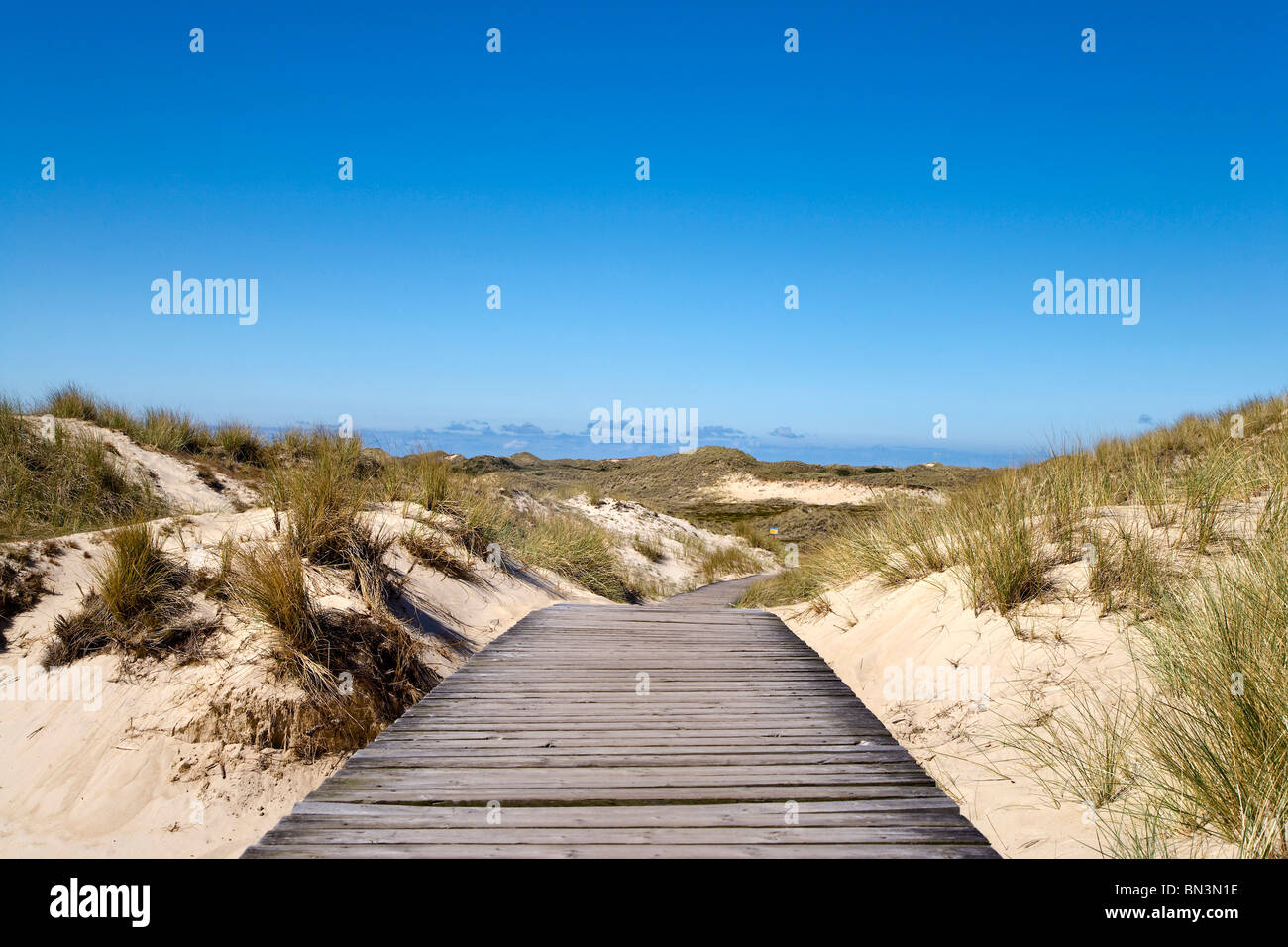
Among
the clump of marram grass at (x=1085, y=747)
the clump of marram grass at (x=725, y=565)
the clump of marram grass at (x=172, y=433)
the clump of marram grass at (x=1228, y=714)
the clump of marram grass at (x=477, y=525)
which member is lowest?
the clump of marram grass at (x=725, y=565)

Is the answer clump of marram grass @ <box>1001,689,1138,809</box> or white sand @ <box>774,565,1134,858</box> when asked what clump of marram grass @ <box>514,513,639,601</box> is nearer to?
white sand @ <box>774,565,1134,858</box>

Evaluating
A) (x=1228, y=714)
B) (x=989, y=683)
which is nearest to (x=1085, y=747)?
(x=1228, y=714)

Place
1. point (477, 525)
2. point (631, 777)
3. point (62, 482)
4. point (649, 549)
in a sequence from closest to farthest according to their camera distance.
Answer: point (631, 777), point (62, 482), point (477, 525), point (649, 549)

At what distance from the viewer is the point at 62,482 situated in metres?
9.38

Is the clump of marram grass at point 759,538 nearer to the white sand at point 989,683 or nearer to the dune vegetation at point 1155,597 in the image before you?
the dune vegetation at point 1155,597

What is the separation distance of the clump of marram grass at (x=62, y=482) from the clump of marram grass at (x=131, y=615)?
2.44 m

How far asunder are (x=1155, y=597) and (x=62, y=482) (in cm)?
1219

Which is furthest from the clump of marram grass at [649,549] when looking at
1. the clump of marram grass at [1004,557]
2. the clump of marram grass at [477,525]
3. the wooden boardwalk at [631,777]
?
the wooden boardwalk at [631,777]

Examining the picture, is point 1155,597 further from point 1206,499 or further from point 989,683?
point 1206,499

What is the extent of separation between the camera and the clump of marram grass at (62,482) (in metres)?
8.45

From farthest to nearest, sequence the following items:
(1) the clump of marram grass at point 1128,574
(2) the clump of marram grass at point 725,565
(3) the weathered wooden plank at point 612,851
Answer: (2) the clump of marram grass at point 725,565
(1) the clump of marram grass at point 1128,574
(3) the weathered wooden plank at point 612,851

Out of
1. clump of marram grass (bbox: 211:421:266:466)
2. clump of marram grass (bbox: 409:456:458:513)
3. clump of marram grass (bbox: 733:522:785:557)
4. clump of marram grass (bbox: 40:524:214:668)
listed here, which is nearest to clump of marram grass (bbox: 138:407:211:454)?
clump of marram grass (bbox: 211:421:266:466)

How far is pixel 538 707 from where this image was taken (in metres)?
4.51
